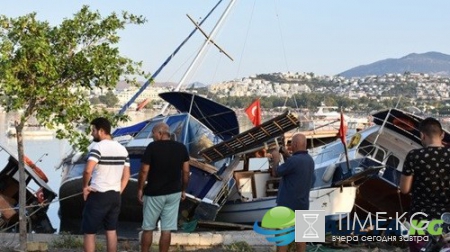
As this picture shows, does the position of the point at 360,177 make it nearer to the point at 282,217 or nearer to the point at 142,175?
the point at 282,217

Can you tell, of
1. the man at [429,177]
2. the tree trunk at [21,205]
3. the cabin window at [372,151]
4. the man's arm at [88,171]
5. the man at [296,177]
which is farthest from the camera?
the cabin window at [372,151]

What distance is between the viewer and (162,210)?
9.13 m

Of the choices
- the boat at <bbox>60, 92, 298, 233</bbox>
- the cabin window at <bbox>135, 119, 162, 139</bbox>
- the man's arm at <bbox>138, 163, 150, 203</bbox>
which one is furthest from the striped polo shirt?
the cabin window at <bbox>135, 119, 162, 139</bbox>

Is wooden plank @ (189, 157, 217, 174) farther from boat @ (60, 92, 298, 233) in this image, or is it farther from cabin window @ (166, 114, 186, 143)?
cabin window @ (166, 114, 186, 143)

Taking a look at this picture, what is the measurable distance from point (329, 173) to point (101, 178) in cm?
975

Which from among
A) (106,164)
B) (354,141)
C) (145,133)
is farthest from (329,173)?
(106,164)

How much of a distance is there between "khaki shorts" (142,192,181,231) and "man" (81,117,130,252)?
624 mm

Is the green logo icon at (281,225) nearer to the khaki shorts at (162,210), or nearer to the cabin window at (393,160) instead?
the khaki shorts at (162,210)

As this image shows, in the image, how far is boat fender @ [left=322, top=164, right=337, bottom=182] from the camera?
677 inches

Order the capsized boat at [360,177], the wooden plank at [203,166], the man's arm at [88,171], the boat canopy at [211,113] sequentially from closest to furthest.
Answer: the man's arm at [88,171]
the capsized boat at [360,177]
the wooden plank at [203,166]
the boat canopy at [211,113]

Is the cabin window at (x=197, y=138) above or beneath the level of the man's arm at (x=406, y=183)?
beneath

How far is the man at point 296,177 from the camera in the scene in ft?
28.7

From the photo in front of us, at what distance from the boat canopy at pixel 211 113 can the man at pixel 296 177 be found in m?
12.7

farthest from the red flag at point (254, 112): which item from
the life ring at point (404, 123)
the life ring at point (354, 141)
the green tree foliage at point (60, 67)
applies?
the green tree foliage at point (60, 67)
